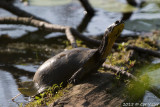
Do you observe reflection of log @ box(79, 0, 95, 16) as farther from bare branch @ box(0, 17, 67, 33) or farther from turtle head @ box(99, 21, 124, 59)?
turtle head @ box(99, 21, 124, 59)

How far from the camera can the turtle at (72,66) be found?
121 inches

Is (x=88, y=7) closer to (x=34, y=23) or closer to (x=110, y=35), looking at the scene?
(x=34, y=23)

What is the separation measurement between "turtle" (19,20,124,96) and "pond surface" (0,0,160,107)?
1.07 ft

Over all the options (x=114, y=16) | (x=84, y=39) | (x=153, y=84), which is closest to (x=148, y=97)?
(x=153, y=84)

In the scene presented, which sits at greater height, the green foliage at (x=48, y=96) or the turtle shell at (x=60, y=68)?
the turtle shell at (x=60, y=68)

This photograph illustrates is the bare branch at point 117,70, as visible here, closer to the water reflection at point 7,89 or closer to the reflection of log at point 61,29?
the reflection of log at point 61,29

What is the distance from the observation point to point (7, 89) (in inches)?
134

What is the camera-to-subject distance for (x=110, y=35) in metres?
3.05

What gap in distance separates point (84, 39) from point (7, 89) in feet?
5.91

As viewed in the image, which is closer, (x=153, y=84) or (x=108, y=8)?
(x=153, y=84)

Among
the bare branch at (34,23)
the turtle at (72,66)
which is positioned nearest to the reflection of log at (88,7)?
the bare branch at (34,23)

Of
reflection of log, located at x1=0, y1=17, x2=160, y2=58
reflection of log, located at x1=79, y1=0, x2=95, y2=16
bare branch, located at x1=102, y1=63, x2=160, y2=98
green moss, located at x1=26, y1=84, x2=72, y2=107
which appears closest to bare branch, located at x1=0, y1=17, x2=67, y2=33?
reflection of log, located at x1=0, y1=17, x2=160, y2=58

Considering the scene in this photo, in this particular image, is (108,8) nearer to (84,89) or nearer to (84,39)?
(84,39)

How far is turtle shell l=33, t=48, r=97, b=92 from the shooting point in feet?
10.1
